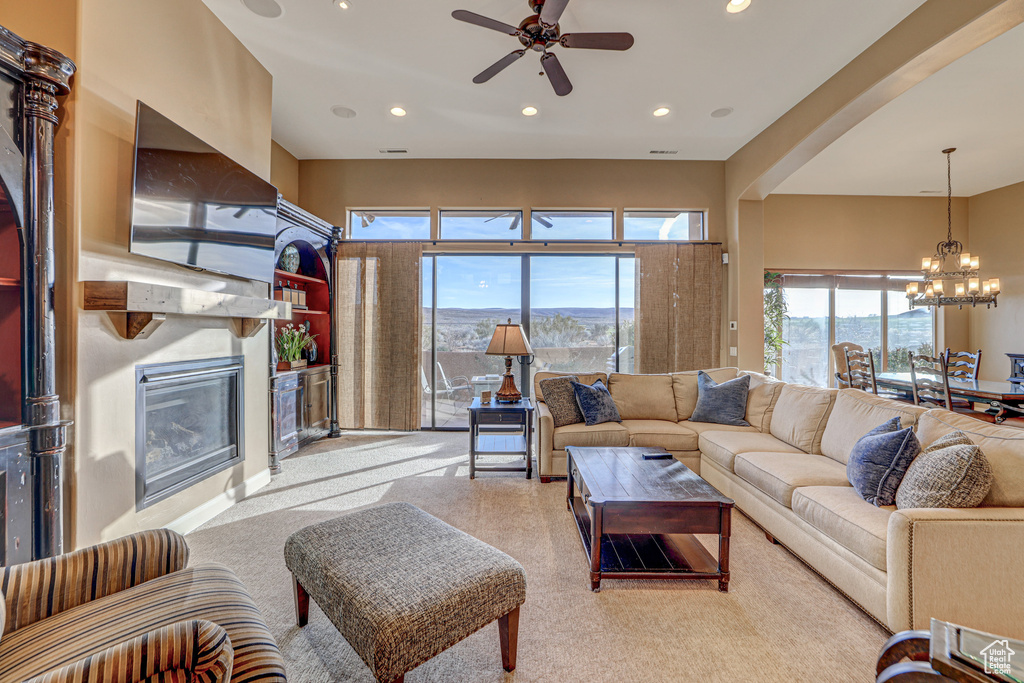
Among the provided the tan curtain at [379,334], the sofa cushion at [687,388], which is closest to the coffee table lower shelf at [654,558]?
the sofa cushion at [687,388]

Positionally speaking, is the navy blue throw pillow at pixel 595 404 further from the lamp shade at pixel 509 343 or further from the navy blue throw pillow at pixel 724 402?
the navy blue throw pillow at pixel 724 402

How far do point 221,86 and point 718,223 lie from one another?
16.8 ft

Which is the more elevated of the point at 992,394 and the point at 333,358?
the point at 333,358

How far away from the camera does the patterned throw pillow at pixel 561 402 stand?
369 cm

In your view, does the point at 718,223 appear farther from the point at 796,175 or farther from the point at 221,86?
the point at 221,86

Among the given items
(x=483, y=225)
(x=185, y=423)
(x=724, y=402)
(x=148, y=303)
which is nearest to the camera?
(x=148, y=303)

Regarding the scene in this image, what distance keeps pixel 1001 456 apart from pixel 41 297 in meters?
4.09

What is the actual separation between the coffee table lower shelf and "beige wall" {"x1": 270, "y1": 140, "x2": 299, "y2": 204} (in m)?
4.75

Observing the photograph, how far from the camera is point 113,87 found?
88.4 inches

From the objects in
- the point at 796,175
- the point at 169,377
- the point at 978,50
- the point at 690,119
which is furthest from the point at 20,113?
the point at 796,175

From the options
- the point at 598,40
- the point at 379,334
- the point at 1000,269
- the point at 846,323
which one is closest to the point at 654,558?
the point at 598,40

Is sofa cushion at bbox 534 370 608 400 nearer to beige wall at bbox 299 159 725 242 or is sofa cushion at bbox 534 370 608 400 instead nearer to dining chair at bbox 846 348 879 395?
beige wall at bbox 299 159 725 242

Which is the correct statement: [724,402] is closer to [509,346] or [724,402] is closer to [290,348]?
[509,346]

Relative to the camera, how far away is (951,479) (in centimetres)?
174
